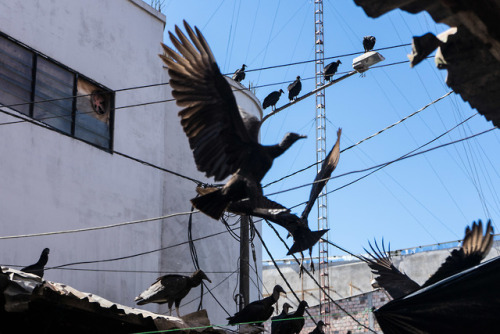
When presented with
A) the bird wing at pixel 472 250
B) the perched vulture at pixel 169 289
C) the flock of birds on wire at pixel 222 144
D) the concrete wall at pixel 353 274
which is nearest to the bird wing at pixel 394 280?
the bird wing at pixel 472 250

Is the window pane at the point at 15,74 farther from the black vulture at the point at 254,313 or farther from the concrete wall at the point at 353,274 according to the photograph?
the concrete wall at the point at 353,274

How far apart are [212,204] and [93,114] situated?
23.6 feet

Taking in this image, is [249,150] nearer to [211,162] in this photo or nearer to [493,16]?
[211,162]

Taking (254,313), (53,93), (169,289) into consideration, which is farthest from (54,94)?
(254,313)

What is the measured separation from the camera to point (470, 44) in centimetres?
571

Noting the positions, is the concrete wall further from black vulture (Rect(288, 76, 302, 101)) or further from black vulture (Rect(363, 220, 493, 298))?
black vulture (Rect(363, 220, 493, 298))

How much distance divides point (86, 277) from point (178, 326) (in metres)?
4.23

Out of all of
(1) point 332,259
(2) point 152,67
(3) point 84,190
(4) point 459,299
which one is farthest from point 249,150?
(1) point 332,259

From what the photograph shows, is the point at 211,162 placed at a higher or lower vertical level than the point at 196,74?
lower

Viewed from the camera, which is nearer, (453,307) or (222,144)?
(453,307)

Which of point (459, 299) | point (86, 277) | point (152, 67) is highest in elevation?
point (152, 67)

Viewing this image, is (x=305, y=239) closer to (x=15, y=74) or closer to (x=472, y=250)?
(x=472, y=250)

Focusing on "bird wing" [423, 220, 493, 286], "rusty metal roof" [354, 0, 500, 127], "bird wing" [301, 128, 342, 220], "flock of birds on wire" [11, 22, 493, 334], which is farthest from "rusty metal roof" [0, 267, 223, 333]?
"rusty metal roof" [354, 0, 500, 127]

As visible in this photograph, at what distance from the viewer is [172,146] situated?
1602 centimetres
